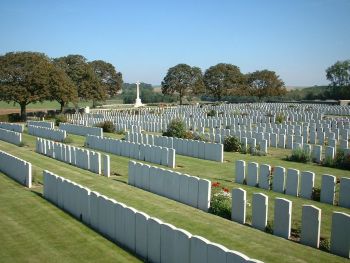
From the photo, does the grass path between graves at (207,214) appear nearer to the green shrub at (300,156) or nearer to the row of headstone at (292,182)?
the row of headstone at (292,182)

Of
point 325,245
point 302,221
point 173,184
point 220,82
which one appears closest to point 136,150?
point 173,184

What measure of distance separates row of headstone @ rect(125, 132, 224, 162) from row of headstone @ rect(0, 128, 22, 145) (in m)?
8.44

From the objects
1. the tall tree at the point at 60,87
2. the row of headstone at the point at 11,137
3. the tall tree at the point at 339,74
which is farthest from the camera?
the tall tree at the point at 339,74

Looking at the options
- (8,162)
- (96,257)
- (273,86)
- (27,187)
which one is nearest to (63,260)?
(96,257)

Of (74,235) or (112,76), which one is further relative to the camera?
(112,76)

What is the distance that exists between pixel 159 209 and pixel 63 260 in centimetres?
397

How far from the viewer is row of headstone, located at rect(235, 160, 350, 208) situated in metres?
11.8

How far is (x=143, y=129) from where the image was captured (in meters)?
36.3

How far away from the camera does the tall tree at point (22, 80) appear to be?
46938 millimetres

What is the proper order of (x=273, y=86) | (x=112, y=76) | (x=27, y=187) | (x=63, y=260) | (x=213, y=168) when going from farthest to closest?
(x=273, y=86) < (x=112, y=76) < (x=213, y=168) < (x=27, y=187) < (x=63, y=260)

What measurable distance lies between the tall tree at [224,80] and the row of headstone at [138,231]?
7370 centimetres

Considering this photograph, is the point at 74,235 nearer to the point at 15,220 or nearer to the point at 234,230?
the point at 15,220

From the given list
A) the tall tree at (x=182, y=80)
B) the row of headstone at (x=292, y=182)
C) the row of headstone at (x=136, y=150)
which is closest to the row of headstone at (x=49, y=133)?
the row of headstone at (x=136, y=150)

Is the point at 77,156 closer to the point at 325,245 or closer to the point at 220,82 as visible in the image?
the point at 325,245
